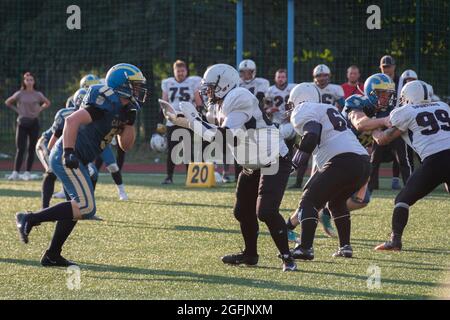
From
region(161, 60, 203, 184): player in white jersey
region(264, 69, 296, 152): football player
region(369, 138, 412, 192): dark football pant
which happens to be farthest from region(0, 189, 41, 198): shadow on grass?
region(369, 138, 412, 192): dark football pant

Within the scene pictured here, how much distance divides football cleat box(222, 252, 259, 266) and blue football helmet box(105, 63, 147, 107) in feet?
4.56

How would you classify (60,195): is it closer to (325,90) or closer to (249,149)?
(325,90)

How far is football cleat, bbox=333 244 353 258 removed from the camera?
7.50 m

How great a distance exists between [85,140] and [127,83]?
0.52 metres

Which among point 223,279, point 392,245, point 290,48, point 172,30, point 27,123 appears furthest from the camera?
point 172,30

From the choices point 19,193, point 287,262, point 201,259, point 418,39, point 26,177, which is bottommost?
point 26,177

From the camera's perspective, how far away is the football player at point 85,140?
265 inches

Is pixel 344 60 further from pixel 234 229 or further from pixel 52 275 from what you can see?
pixel 52 275

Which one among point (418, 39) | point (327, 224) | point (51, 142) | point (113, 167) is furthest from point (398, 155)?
point (418, 39)

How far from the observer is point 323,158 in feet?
23.9

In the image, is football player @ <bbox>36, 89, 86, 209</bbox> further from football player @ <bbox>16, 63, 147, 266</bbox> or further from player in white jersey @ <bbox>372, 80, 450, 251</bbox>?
player in white jersey @ <bbox>372, 80, 450, 251</bbox>

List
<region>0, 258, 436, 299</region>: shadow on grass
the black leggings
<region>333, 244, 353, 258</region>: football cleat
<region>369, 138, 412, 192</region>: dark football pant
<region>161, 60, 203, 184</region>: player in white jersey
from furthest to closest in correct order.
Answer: the black leggings
<region>161, 60, 203, 184</region>: player in white jersey
<region>369, 138, 412, 192</region>: dark football pant
<region>333, 244, 353, 258</region>: football cleat
<region>0, 258, 436, 299</region>: shadow on grass
